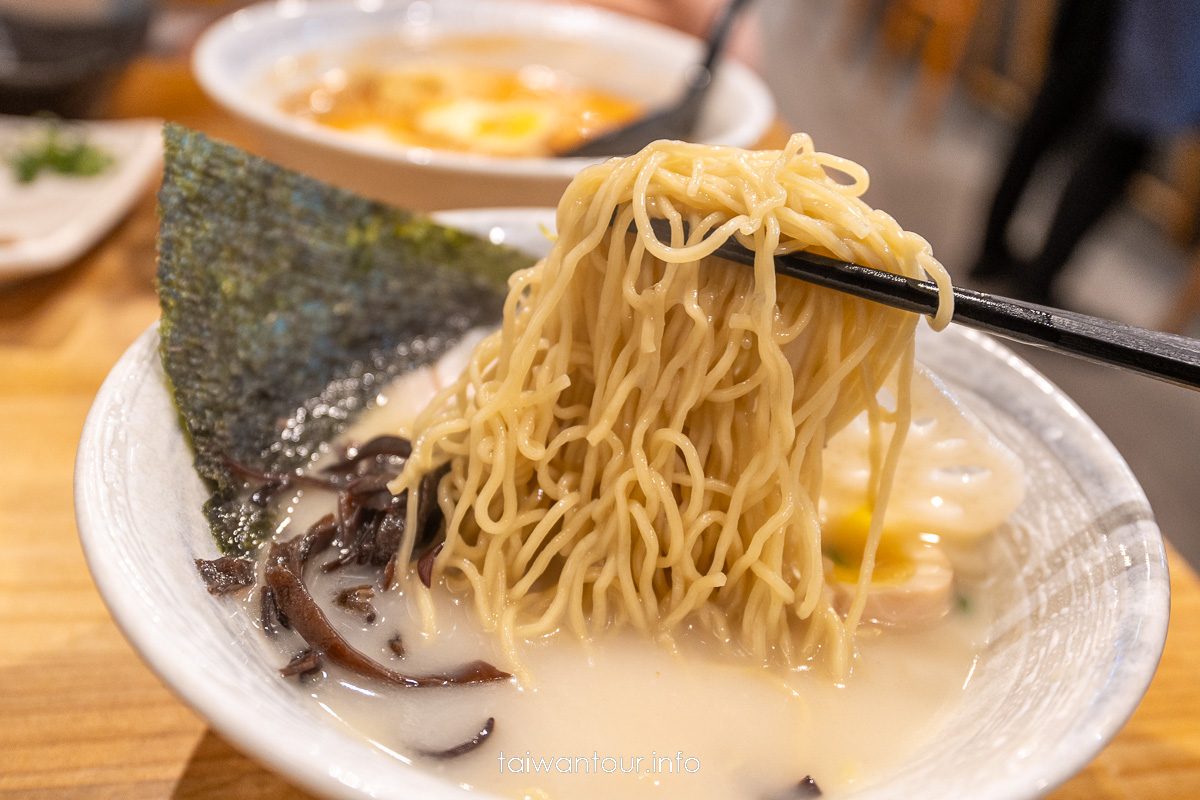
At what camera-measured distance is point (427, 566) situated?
3.80 ft

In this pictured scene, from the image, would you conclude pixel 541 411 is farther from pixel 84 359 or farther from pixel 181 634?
pixel 84 359

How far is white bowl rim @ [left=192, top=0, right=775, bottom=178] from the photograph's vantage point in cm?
177

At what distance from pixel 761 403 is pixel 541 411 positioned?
30 centimetres

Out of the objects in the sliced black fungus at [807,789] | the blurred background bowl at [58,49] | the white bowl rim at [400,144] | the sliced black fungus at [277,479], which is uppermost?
the white bowl rim at [400,144]

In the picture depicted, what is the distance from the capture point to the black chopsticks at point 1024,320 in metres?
0.95

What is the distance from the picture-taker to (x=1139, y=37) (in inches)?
153

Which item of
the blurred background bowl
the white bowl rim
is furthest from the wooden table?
the blurred background bowl

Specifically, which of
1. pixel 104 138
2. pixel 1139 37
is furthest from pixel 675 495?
pixel 1139 37

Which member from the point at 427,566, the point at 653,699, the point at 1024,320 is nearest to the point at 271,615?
the point at 427,566

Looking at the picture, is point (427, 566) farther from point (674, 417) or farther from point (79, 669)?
point (79, 669)

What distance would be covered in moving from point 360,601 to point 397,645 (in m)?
0.08

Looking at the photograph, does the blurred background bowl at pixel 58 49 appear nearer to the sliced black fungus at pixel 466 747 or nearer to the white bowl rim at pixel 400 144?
the white bowl rim at pixel 400 144

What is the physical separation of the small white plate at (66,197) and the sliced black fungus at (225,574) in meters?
1.20

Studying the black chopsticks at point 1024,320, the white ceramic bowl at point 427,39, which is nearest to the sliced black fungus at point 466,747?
the black chopsticks at point 1024,320
